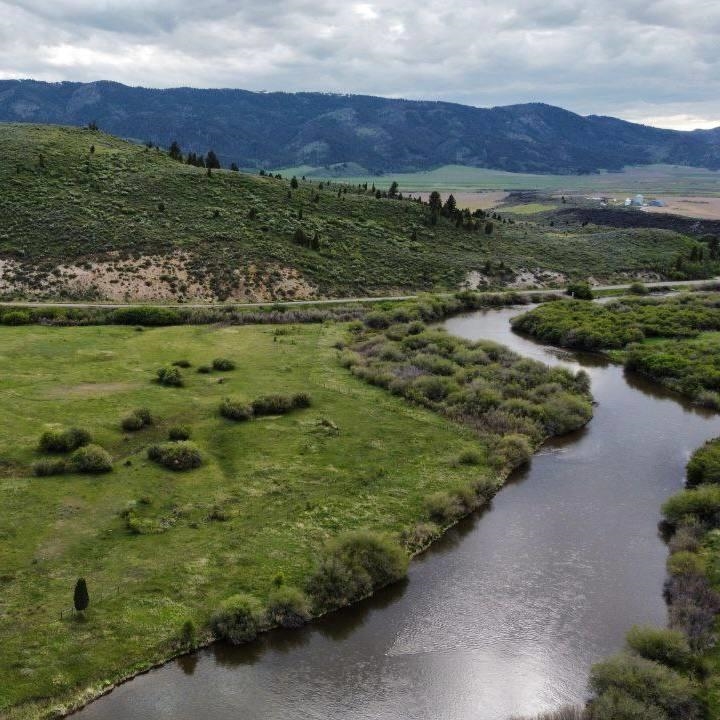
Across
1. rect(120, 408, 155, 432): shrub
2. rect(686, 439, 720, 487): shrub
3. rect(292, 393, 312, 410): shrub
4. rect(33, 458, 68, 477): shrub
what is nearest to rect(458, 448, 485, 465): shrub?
rect(686, 439, 720, 487): shrub

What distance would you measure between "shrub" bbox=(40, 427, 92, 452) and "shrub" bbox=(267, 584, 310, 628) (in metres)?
18.5

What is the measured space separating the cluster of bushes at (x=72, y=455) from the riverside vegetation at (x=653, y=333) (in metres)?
46.6

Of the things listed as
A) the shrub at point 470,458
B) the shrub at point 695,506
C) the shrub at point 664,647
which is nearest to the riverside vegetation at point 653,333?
the shrub at point 695,506

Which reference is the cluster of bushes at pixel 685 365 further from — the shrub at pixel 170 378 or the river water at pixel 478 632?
the shrub at pixel 170 378

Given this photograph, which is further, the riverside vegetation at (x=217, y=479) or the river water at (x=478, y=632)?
the riverside vegetation at (x=217, y=479)

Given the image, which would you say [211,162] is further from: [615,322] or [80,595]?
[80,595]

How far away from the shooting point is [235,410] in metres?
47.1

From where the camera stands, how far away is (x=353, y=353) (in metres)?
64.9

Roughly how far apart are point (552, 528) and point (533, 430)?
41.3 ft

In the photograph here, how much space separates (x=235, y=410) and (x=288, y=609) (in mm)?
21398

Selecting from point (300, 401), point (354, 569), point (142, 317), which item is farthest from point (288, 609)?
point (142, 317)

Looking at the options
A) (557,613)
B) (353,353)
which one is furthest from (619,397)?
(557,613)

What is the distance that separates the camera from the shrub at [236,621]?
1043 inches

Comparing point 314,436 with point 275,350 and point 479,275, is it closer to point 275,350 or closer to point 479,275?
point 275,350
